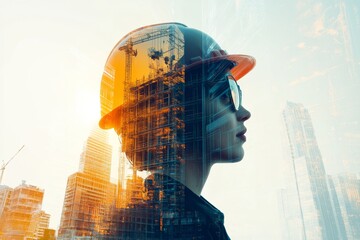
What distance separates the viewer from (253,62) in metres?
4.34

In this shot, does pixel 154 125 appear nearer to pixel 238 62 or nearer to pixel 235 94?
pixel 235 94

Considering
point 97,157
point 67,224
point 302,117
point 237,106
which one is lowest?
point 67,224

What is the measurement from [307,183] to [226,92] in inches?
3027

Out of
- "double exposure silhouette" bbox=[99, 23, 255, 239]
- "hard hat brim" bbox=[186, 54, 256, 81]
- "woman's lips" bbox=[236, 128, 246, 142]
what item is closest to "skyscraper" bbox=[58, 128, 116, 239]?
"double exposure silhouette" bbox=[99, 23, 255, 239]

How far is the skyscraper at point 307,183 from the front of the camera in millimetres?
61500

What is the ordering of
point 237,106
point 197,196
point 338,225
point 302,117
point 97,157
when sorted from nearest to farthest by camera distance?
1. point 197,196
2. point 237,106
3. point 97,157
4. point 338,225
5. point 302,117

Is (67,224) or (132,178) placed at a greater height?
(132,178)

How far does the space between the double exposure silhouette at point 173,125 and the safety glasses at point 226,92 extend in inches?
0.6

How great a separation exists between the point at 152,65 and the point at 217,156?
1717 mm

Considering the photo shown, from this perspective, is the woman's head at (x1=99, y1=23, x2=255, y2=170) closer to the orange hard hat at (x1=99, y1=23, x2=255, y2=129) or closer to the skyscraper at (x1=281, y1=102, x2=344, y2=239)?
the orange hard hat at (x1=99, y1=23, x2=255, y2=129)

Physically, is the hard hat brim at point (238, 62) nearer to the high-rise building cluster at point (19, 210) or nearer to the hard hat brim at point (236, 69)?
the hard hat brim at point (236, 69)

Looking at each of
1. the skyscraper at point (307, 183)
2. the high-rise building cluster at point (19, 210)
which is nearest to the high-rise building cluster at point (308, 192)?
the skyscraper at point (307, 183)

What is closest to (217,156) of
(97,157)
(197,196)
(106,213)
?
(197,196)

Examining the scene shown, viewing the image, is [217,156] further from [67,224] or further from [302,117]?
[302,117]
